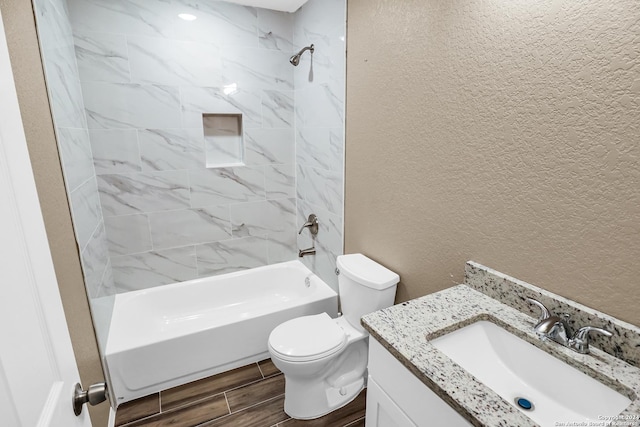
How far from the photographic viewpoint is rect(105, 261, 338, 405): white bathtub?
6.27ft

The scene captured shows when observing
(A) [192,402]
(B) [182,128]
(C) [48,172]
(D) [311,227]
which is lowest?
(A) [192,402]

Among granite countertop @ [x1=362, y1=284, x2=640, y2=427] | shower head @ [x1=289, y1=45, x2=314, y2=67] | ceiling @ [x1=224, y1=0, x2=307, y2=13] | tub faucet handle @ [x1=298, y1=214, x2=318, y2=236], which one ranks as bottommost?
tub faucet handle @ [x1=298, y1=214, x2=318, y2=236]

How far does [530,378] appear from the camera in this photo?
1.02 meters

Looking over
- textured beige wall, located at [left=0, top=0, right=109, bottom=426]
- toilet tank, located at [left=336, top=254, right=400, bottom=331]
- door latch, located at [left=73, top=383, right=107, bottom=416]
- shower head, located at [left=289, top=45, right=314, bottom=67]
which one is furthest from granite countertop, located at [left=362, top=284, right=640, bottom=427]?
shower head, located at [left=289, top=45, right=314, bottom=67]

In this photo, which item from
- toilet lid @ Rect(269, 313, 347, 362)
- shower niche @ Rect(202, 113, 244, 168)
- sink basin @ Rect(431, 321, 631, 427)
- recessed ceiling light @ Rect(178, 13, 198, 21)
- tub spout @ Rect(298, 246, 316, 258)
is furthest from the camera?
tub spout @ Rect(298, 246, 316, 258)

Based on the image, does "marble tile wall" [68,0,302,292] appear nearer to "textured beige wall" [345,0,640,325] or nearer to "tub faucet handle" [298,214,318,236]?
"tub faucet handle" [298,214,318,236]

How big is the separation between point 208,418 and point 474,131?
6.61 feet

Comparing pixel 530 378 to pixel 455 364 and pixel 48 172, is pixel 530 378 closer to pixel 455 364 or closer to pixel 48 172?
pixel 455 364

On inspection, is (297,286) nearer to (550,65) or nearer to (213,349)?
(213,349)

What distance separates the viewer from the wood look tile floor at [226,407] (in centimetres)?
177

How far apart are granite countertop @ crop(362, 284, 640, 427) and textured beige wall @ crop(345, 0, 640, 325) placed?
15 cm

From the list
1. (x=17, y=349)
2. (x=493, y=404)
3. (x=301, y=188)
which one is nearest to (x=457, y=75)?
(x=493, y=404)

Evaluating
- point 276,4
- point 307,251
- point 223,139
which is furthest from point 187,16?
point 307,251

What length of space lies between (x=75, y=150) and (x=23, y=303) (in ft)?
4.96
